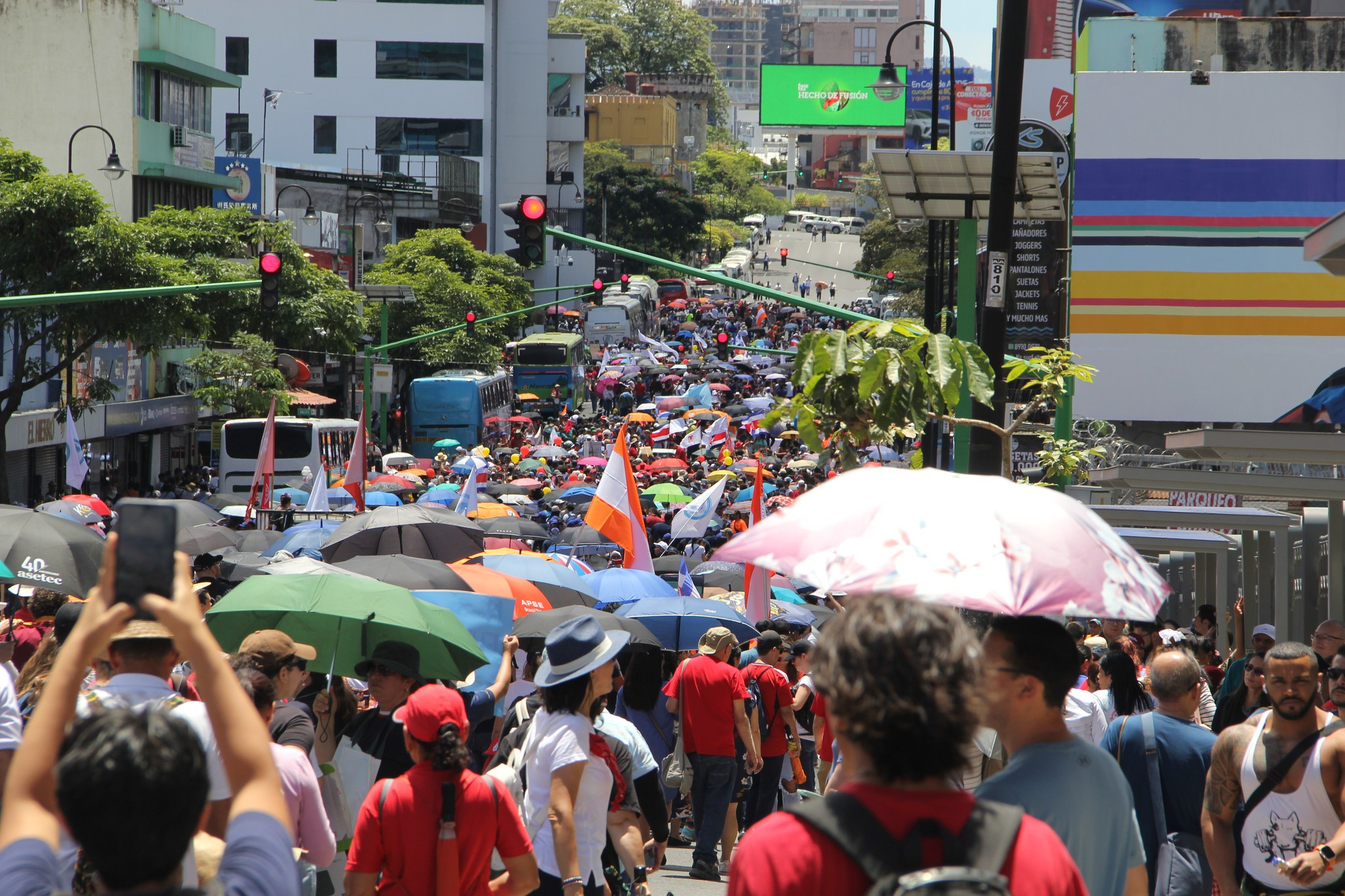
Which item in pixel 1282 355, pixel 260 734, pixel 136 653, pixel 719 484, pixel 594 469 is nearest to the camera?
pixel 260 734

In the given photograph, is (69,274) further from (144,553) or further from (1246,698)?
(144,553)

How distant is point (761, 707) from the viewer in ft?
34.5

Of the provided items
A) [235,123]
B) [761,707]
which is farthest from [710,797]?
[235,123]

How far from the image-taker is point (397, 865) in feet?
15.8

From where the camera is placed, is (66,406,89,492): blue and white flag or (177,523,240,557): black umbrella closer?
(177,523,240,557): black umbrella

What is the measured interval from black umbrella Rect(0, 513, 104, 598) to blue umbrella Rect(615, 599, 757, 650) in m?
3.71

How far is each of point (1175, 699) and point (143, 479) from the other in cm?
3591

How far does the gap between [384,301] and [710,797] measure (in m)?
34.8

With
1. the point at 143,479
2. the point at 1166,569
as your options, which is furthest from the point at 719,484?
the point at 143,479

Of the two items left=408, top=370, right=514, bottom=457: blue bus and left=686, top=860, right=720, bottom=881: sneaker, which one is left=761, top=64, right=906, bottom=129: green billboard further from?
left=686, top=860, right=720, bottom=881: sneaker

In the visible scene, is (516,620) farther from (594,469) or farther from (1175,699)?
(594,469)

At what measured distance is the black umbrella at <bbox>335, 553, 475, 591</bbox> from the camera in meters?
10.0

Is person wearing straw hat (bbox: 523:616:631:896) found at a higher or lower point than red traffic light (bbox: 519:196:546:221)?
lower

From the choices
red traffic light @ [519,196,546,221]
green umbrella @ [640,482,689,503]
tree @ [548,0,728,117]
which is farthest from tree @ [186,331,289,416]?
tree @ [548,0,728,117]
